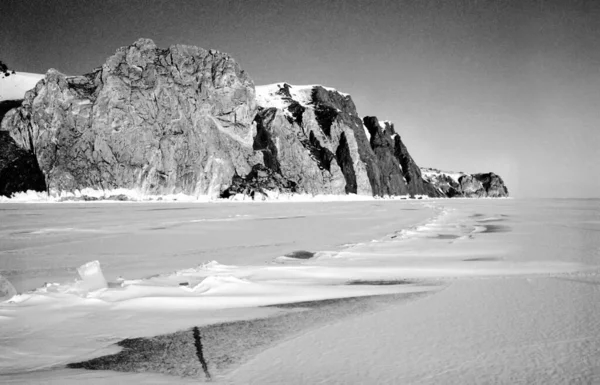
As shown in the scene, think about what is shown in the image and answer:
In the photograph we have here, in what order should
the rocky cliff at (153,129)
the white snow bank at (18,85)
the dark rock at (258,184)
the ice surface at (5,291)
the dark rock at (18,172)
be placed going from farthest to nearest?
the white snow bank at (18,85) < the dark rock at (258,184) < the rocky cliff at (153,129) < the dark rock at (18,172) < the ice surface at (5,291)

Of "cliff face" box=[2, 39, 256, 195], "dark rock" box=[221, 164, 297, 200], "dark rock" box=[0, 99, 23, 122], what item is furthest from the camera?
"dark rock" box=[0, 99, 23, 122]

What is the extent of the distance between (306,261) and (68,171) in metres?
90.4

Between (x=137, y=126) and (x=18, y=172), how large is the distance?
28127mm

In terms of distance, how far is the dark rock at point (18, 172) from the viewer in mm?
82688

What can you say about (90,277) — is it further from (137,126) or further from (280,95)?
(280,95)

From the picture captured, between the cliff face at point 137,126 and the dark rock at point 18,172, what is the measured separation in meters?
2.32

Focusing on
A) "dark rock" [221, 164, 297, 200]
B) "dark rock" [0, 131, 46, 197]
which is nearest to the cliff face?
"dark rock" [221, 164, 297, 200]

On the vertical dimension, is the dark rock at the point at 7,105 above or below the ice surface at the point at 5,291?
above

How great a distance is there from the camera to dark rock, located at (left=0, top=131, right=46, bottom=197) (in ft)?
271

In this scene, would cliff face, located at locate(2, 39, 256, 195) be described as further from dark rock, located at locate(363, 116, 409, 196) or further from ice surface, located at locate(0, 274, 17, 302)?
dark rock, located at locate(363, 116, 409, 196)

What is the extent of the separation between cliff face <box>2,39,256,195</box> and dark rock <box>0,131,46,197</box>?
2325mm

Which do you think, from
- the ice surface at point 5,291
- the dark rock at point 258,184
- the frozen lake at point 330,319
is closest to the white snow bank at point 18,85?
the dark rock at point 258,184

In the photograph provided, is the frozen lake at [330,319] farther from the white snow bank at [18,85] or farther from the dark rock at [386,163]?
the dark rock at [386,163]

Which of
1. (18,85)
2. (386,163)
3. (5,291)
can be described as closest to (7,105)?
(18,85)
